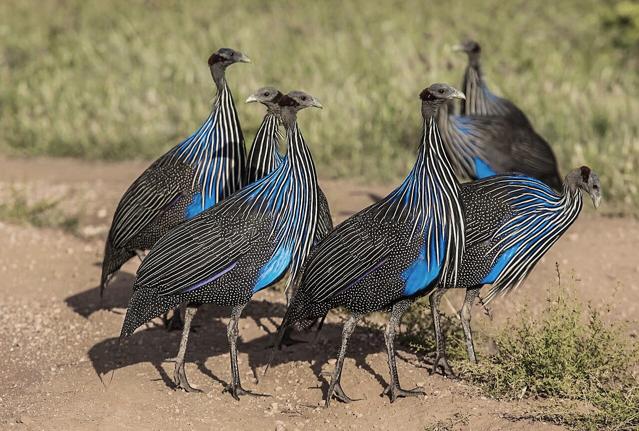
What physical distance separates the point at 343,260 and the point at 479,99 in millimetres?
3601

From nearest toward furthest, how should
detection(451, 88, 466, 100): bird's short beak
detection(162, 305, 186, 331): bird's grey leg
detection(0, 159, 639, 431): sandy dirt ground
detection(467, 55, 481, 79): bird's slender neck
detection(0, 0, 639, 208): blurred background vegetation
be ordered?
1. detection(451, 88, 466, 100): bird's short beak
2. detection(0, 159, 639, 431): sandy dirt ground
3. detection(162, 305, 186, 331): bird's grey leg
4. detection(467, 55, 481, 79): bird's slender neck
5. detection(0, 0, 639, 208): blurred background vegetation

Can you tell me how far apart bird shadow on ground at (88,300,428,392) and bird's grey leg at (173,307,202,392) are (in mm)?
104

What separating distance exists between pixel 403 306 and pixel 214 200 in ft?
4.51

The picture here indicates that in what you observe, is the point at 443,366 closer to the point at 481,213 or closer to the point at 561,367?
the point at 561,367

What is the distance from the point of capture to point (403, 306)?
539 centimetres

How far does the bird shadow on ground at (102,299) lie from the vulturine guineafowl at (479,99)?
9.65ft

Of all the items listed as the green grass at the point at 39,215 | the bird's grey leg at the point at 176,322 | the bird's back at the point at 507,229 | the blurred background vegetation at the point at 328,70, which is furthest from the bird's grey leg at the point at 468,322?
the green grass at the point at 39,215

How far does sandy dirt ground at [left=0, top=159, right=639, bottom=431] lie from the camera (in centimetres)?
536

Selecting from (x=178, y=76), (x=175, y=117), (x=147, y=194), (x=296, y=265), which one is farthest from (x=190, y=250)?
(x=178, y=76)

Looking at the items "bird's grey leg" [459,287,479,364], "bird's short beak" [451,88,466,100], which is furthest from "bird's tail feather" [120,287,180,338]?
"bird's short beak" [451,88,466,100]

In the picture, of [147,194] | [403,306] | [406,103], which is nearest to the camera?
[403,306]

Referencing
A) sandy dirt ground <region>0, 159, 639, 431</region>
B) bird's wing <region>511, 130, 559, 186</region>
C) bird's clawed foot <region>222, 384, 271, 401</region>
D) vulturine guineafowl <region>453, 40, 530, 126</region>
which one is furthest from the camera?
vulturine guineafowl <region>453, 40, 530, 126</region>

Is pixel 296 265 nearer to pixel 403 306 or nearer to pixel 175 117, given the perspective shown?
pixel 403 306

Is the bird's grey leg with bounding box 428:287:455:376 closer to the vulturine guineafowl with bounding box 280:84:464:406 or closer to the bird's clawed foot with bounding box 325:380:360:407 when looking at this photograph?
the vulturine guineafowl with bounding box 280:84:464:406
